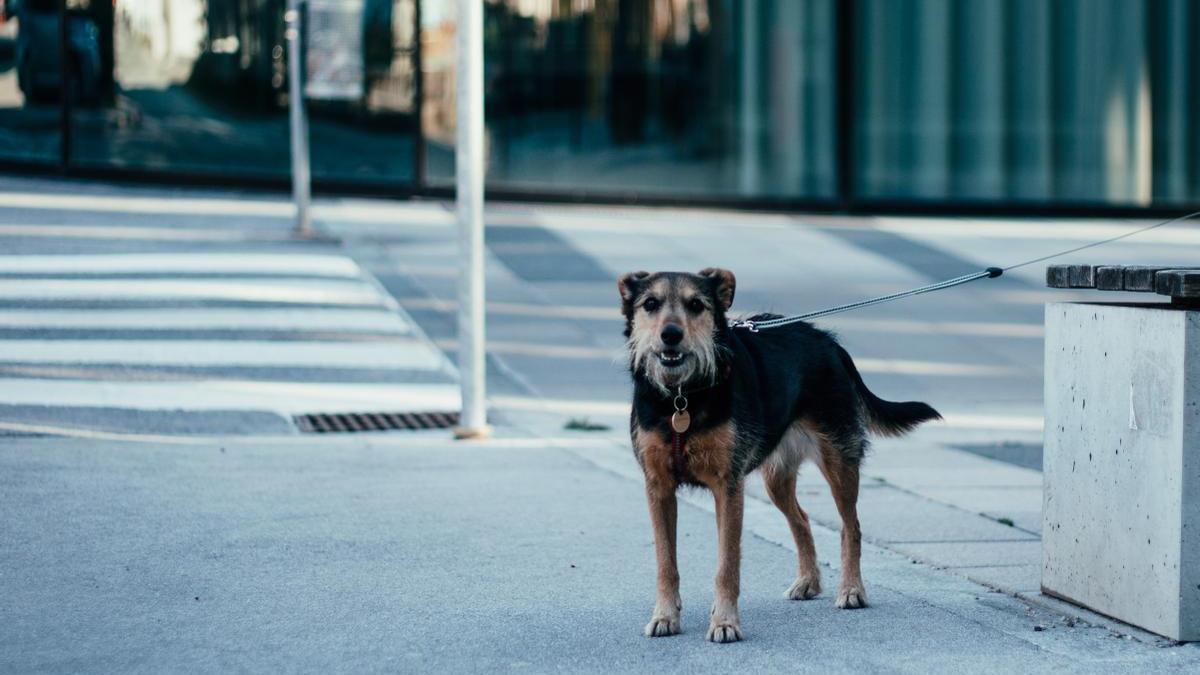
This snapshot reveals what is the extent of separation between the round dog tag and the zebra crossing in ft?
18.6

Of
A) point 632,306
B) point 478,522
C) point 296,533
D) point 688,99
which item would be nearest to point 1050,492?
point 632,306

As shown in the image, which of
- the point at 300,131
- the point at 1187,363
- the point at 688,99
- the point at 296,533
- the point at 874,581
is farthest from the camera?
the point at 688,99

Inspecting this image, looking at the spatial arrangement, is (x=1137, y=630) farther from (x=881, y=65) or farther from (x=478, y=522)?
(x=881, y=65)

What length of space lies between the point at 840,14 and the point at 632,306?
1799 cm

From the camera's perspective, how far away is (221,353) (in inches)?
503

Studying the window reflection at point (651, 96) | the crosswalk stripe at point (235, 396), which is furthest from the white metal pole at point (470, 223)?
the window reflection at point (651, 96)

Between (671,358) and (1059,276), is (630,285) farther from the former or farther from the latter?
(1059,276)

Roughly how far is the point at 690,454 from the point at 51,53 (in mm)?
17798

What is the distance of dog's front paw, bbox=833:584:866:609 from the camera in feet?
21.6

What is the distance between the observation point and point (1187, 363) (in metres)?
5.84

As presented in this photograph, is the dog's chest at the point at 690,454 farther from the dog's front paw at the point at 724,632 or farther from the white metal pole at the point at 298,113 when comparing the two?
the white metal pole at the point at 298,113

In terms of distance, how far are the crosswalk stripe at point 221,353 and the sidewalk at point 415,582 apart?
2470 mm

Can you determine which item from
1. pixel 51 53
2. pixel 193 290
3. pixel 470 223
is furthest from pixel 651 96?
pixel 470 223

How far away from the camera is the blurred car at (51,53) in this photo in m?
21.6
